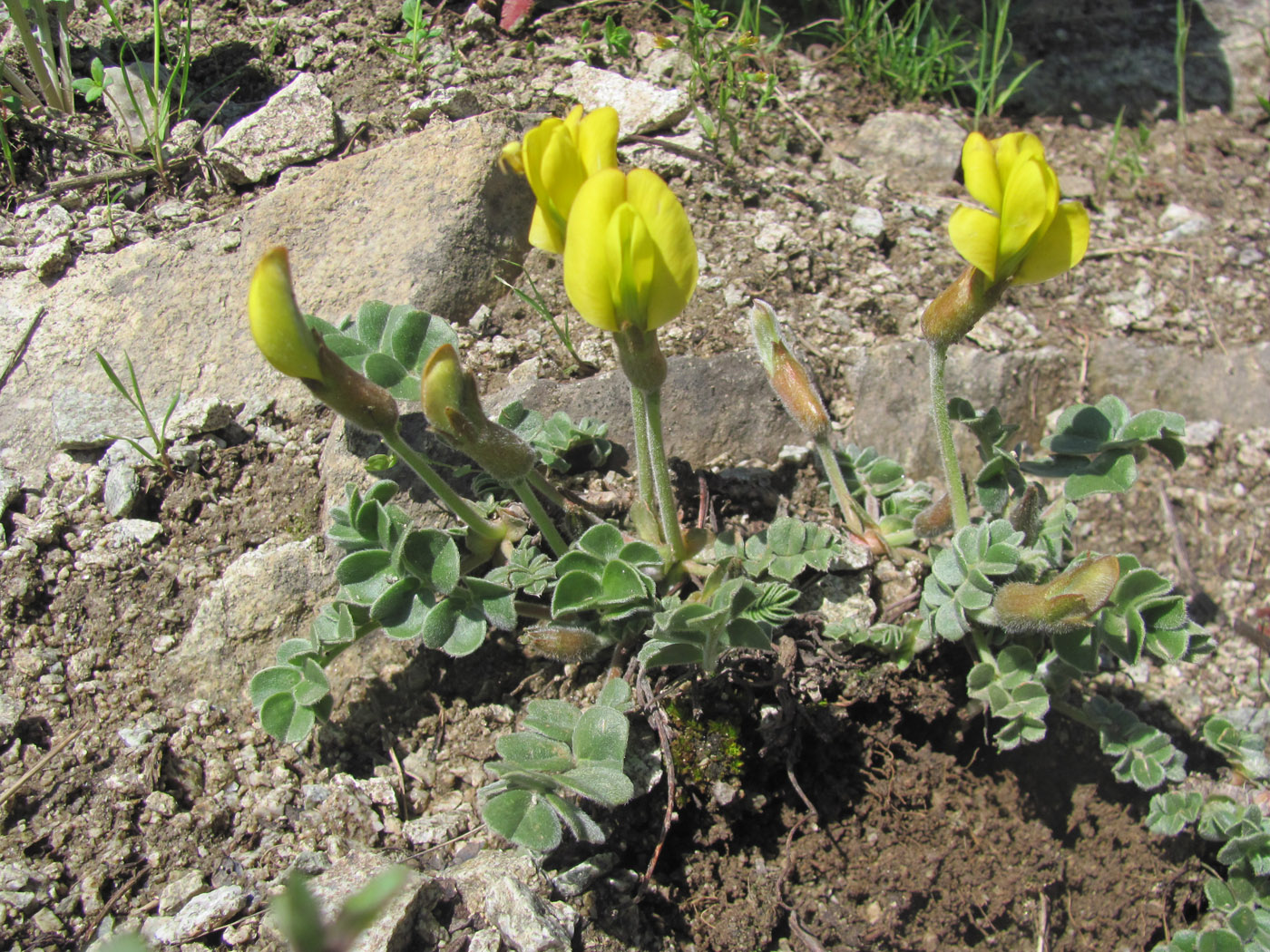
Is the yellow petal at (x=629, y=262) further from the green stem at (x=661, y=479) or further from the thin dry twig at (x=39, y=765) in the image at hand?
the thin dry twig at (x=39, y=765)

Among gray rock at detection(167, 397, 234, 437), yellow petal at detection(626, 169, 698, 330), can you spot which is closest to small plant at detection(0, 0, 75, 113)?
gray rock at detection(167, 397, 234, 437)

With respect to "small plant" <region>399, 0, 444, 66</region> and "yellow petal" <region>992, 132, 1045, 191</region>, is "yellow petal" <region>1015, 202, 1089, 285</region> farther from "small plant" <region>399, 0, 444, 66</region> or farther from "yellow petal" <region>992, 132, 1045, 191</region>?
"small plant" <region>399, 0, 444, 66</region>

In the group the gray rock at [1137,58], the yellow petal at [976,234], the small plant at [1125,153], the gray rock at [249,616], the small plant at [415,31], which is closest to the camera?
the yellow petal at [976,234]

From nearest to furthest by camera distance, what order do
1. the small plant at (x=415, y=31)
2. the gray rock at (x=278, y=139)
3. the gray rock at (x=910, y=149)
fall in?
the gray rock at (x=278, y=139), the small plant at (x=415, y=31), the gray rock at (x=910, y=149)

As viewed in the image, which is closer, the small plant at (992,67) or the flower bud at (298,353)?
the flower bud at (298,353)

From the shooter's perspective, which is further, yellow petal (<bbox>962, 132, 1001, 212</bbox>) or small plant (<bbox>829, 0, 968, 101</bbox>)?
small plant (<bbox>829, 0, 968, 101</bbox>)

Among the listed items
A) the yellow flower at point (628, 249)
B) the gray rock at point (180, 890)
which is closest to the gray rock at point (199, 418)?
the gray rock at point (180, 890)

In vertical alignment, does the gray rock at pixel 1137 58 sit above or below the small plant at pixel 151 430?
below

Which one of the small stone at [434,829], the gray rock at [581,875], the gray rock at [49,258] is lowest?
the gray rock at [581,875]
